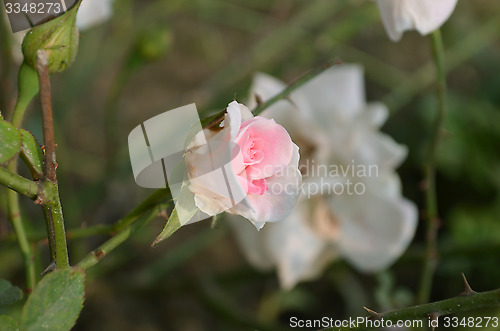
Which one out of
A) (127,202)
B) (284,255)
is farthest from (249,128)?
(127,202)

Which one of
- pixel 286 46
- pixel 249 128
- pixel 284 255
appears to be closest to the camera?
pixel 249 128

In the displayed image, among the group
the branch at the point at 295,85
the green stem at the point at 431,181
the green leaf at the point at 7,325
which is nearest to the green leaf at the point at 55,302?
the green leaf at the point at 7,325

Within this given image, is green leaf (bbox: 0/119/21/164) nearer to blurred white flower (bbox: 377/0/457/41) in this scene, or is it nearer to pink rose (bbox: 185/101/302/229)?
pink rose (bbox: 185/101/302/229)

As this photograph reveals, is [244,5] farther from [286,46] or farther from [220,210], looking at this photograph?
[220,210]

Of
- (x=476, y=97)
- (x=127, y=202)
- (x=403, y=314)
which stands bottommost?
(x=476, y=97)

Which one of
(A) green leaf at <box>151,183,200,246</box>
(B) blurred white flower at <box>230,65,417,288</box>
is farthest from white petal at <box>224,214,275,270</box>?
(A) green leaf at <box>151,183,200,246</box>

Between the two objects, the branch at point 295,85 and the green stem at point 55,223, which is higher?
the green stem at point 55,223

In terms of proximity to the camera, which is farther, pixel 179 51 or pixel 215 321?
pixel 179 51

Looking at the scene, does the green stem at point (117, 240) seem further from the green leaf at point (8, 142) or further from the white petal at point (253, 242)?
the white petal at point (253, 242)
